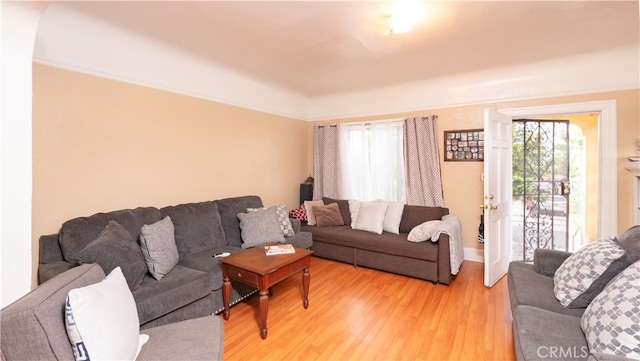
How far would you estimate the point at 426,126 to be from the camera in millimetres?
4098

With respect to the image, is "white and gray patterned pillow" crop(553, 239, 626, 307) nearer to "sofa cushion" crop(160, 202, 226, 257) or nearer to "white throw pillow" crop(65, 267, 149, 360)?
"white throw pillow" crop(65, 267, 149, 360)

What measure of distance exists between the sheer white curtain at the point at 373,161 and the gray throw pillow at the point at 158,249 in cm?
290

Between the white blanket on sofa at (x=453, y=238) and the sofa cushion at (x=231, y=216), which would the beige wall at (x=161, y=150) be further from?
the white blanket on sofa at (x=453, y=238)

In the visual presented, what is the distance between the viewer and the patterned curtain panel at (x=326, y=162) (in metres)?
4.84

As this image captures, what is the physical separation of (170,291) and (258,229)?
49.4 inches

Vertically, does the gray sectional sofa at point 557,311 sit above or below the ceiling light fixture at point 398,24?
below

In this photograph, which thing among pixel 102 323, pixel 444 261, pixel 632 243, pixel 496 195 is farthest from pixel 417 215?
pixel 102 323

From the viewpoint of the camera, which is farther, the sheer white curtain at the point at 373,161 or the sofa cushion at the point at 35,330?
the sheer white curtain at the point at 373,161

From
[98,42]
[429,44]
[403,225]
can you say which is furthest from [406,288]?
[98,42]

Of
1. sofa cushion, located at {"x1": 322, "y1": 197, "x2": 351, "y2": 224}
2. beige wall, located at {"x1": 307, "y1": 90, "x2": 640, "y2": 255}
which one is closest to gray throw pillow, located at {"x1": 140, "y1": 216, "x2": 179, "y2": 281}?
sofa cushion, located at {"x1": 322, "y1": 197, "x2": 351, "y2": 224}

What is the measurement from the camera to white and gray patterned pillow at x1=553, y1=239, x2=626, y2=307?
1.67 meters

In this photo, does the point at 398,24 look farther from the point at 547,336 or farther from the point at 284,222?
the point at 284,222

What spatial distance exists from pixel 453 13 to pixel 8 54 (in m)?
2.76
